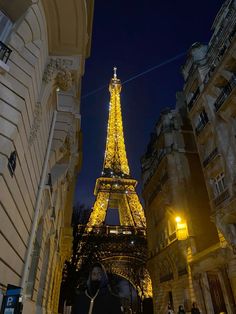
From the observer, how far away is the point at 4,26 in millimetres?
5195

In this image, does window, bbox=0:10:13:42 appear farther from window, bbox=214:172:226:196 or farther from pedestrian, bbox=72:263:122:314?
window, bbox=214:172:226:196

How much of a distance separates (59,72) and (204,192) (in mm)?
19883

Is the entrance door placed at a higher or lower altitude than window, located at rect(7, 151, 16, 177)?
lower

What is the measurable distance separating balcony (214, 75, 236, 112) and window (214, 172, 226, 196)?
15.2ft

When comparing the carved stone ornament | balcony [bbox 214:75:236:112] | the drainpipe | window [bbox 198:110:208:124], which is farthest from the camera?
window [bbox 198:110:208:124]

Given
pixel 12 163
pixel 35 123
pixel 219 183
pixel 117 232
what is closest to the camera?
pixel 12 163

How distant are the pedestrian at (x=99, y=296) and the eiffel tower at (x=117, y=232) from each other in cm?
2911

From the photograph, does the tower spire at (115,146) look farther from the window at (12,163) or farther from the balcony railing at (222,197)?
the window at (12,163)

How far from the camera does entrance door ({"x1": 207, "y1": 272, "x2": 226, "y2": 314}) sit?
16594 millimetres

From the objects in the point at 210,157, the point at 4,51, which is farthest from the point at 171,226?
the point at 4,51

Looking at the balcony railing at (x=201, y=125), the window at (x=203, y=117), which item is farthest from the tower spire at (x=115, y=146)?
the window at (x=203, y=117)

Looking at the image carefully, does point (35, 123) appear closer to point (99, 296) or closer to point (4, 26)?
point (4, 26)

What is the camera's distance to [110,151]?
61062mm

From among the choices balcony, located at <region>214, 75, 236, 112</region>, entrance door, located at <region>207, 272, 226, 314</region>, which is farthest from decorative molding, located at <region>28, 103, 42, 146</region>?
entrance door, located at <region>207, 272, 226, 314</region>
